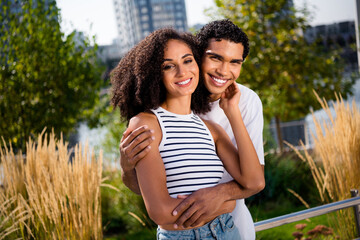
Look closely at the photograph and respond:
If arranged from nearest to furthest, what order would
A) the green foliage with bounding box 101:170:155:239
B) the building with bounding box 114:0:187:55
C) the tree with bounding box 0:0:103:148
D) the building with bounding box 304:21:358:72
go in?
the green foliage with bounding box 101:170:155:239 → the tree with bounding box 0:0:103:148 → the building with bounding box 304:21:358:72 → the building with bounding box 114:0:187:55

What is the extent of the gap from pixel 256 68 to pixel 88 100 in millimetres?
2847

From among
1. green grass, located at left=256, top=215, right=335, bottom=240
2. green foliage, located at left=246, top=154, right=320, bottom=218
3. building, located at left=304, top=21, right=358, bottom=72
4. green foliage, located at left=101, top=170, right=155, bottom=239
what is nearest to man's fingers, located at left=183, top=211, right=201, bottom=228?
green grass, located at left=256, top=215, right=335, bottom=240

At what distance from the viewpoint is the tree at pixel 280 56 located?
6539 mm

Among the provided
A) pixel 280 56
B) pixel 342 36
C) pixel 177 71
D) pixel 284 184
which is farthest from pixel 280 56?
pixel 177 71

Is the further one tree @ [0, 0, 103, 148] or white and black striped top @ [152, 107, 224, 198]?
tree @ [0, 0, 103, 148]

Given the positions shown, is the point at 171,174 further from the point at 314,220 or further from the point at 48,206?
the point at 314,220

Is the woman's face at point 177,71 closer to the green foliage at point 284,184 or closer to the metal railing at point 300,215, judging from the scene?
the metal railing at point 300,215

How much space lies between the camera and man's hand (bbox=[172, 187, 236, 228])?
123 centimetres

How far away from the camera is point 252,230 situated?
1617mm

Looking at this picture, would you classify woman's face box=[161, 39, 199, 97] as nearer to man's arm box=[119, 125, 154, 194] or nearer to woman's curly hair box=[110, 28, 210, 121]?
woman's curly hair box=[110, 28, 210, 121]

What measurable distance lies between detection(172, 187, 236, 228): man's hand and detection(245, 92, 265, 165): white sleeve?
0.39 metres

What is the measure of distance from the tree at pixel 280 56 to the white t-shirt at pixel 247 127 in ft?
15.8

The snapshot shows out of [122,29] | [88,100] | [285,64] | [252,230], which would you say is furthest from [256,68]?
[122,29]

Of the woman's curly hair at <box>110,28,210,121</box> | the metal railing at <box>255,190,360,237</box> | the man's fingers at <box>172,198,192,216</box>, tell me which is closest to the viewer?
the man's fingers at <box>172,198,192,216</box>
